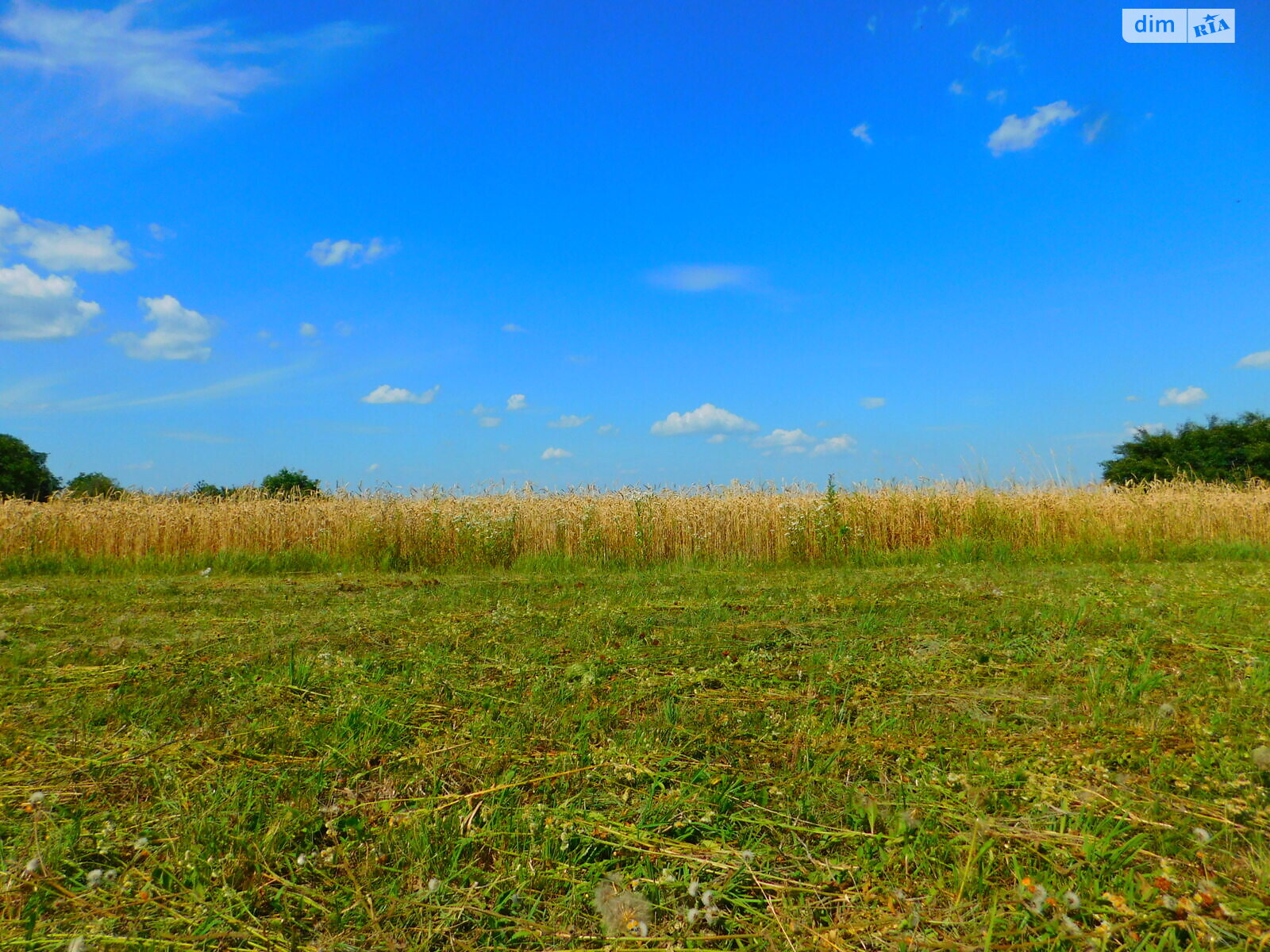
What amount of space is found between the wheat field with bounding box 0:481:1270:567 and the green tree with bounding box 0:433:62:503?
20.1 m

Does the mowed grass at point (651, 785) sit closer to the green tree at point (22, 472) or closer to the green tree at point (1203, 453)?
the green tree at point (1203, 453)

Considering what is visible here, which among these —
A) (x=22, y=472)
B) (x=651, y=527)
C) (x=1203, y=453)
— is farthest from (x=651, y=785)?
(x=22, y=472)

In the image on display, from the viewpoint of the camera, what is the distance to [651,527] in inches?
382

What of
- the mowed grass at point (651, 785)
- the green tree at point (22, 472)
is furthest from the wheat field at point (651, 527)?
the green tree at point (22, 472)

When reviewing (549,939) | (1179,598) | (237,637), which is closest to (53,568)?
(237,637)

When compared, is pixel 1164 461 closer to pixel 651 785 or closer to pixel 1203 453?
pixel 1203 453

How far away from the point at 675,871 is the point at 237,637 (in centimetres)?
339

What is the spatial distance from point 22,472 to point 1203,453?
41083 mm

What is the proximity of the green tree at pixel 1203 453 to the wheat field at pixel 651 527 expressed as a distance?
14.2m

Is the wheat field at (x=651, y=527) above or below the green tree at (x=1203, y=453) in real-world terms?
below

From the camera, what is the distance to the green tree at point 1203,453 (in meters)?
22.4

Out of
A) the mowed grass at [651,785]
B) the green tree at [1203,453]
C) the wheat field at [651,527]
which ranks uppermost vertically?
the green tree at [1203,453]

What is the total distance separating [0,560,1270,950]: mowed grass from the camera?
71.3 inches

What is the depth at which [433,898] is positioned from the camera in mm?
1877
